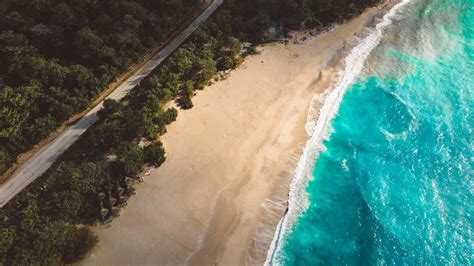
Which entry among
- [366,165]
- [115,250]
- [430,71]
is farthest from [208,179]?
[430,71]

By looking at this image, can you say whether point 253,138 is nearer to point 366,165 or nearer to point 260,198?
point 260,198

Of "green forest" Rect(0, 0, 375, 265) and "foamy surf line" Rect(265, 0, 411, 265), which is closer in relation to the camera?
"green forest" Rect(0, 0, 375, 265)

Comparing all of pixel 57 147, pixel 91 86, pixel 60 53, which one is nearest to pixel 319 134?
pixel 91 86

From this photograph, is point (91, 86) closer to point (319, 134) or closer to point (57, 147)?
point (57, 147)

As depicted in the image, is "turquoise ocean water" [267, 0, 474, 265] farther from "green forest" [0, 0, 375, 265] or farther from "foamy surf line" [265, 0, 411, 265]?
"green forest" [0, 0, 375, 265]

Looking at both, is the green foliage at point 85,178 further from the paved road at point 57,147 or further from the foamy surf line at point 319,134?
the foamy surf line at point 319,134

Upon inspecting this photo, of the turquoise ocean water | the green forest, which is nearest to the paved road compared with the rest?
the green forest

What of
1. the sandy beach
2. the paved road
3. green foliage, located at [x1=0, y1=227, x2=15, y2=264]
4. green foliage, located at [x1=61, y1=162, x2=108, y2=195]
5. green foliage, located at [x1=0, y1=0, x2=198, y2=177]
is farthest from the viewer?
green foliage, located at [x1=0, y1=0, x2=198, y2=177]
